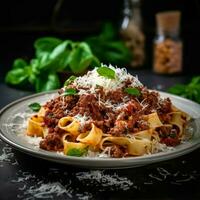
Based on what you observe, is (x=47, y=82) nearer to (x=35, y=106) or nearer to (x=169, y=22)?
(x=35, y=106)

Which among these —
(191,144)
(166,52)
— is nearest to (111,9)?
(166,52)

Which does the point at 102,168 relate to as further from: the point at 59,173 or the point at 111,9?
the point at 111,9

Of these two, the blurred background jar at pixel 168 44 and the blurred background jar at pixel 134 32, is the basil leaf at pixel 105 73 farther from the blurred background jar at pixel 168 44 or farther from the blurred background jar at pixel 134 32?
the blurred background jar at pixel 134 32

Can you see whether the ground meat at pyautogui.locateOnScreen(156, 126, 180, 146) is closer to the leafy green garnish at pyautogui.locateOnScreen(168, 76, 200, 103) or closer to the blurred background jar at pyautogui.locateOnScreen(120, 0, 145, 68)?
the leafy green garnish at pyautogui.locateOnScreen(168, 76, 200, 103)

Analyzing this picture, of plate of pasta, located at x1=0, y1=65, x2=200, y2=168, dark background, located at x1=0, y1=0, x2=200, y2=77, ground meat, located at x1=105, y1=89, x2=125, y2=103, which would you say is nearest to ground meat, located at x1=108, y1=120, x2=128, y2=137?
plate of pasta, located at x1=0, y1=65, x2=200, y2=168

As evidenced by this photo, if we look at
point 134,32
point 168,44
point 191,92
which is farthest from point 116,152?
point 134,32

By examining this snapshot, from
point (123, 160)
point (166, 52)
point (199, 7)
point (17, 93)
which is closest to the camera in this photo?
point (123, 160)

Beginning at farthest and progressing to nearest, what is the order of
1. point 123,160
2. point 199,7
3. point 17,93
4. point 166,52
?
point 199,7, point 166,52, point 17,93, point 123,160
